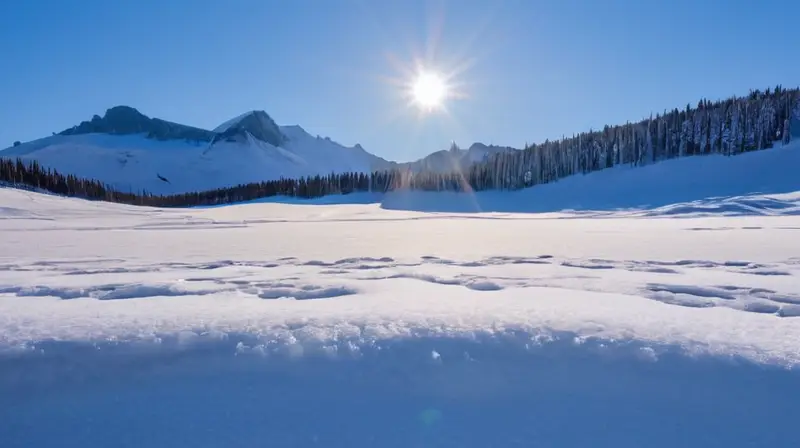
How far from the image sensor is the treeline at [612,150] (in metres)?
38.3

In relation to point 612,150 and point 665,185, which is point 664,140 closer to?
point 612,150

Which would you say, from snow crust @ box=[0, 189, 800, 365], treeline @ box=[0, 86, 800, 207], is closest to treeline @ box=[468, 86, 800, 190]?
treeline @ box=[0, 86, 800, 207]

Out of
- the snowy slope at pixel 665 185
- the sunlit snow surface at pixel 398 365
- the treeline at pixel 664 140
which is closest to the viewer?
the sunlit snow surface at pixel 398 365

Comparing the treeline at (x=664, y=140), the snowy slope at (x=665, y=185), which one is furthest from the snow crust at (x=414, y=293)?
the treeline at (x=664, y=140)

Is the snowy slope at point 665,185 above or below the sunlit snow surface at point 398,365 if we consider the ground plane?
above

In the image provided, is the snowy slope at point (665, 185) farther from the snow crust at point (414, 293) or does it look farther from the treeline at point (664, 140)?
the snow crust at point (414, 293)

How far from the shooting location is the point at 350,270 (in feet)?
18.5

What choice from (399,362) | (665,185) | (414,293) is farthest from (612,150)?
(399,362)

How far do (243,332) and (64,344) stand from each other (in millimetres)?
1014

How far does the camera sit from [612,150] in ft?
147

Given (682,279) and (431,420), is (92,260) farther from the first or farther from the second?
(682,279)

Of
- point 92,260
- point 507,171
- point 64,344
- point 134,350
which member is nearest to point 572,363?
point 134,350

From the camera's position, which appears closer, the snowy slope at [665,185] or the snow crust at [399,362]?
the snow crust at [399,362]

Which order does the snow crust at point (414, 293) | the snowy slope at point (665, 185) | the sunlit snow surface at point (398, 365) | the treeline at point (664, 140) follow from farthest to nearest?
1. the treeline at point (664, 140)
2. the snowy slope at point (665, 185)
3. the snow crust at point (414, 293)
4. the sunlit snow surface at point (398, 365)
